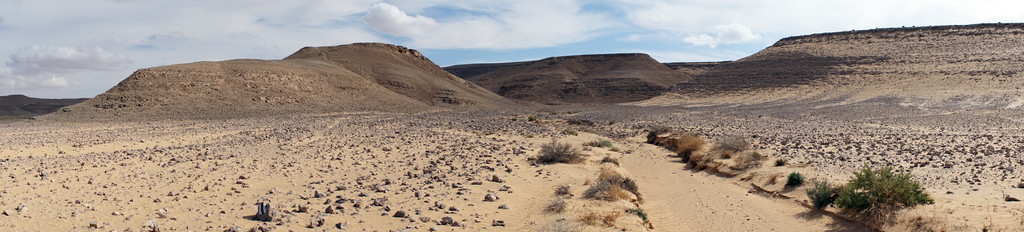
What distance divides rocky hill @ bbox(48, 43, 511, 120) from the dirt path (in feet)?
116

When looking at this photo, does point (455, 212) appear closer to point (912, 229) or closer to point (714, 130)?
point (912, 229)

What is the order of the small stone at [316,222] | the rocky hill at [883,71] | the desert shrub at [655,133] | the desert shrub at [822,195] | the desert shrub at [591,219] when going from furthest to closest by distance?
the rocky hill at [883,71] < the desert shrub at [655,133] < the desert shrub at [822,195] < the desert shrub at [591,219] < the small stone at [316,222]

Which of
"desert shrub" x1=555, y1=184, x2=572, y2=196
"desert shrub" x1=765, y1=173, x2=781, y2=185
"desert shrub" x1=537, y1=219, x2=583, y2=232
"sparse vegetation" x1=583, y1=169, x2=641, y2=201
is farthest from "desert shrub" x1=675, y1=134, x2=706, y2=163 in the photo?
"desert shrub" x1=537, y1=219, x2=583, y2=232

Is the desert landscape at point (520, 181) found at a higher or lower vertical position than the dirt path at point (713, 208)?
higher

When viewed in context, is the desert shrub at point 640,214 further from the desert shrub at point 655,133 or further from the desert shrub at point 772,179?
the desert shrub at point 655,133

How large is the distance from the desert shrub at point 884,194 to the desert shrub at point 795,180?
2.43 meters

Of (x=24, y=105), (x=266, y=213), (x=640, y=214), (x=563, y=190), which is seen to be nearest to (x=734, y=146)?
(x=563, y=190)

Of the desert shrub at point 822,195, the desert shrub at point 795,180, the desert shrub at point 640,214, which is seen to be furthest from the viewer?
the desert shrub at point 795,180

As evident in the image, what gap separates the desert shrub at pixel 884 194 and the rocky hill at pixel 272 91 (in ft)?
131

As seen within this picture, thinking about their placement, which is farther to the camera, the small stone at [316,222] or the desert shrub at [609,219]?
the desert shrub at [609,219]

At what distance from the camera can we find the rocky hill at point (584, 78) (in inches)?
Result: 4104

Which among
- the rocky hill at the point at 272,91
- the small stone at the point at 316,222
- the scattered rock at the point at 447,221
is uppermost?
the rocky hill at the point at 272,91

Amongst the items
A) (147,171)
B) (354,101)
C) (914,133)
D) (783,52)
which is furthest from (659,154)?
(783,52)

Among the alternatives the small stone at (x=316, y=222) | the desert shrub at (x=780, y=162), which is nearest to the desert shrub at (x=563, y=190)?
the small stone at (x=316, y=222)
